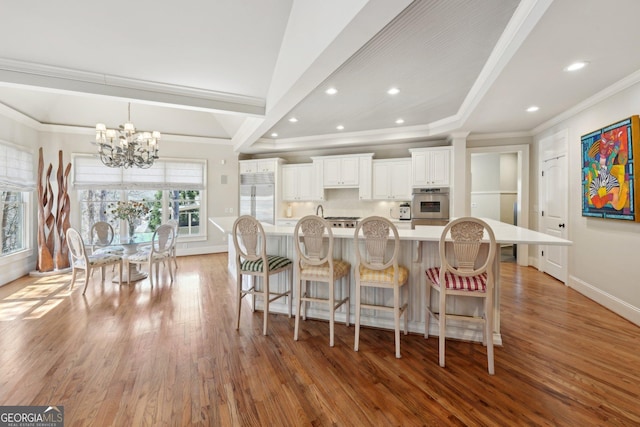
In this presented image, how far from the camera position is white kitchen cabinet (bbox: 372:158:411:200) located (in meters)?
5.87

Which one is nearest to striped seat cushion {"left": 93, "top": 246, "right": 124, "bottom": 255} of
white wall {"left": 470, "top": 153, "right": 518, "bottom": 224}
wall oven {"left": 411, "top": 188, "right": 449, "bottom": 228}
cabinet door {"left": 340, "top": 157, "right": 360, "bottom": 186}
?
cabinet door {"left": 340, "top": 157, "right": 360, "bottom": 186}

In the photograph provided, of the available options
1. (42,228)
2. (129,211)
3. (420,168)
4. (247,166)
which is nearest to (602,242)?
(420,168)

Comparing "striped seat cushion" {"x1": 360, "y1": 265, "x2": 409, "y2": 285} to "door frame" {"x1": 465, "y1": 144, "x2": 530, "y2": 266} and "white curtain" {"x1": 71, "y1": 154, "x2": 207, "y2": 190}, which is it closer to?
"door frame" {"x1": 465, "y1": 144, "x2": 530, "y2": 266}

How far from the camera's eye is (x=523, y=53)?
8.11 ft

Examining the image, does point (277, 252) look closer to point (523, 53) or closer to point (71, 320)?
point (71, 320)

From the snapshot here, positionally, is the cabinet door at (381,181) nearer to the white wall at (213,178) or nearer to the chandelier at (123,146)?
the white wall at (213,178)

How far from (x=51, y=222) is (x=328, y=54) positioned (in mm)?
5759

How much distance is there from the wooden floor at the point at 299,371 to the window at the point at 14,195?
1993 millimetres

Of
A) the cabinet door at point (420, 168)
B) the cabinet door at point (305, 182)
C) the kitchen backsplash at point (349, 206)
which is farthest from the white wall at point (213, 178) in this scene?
the cabinet door at point (420, 168)

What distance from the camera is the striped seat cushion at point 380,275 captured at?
97.3 inches

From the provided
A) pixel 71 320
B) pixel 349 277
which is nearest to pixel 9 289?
pixel 71 320

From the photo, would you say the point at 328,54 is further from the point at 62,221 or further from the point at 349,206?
the point at 62,221

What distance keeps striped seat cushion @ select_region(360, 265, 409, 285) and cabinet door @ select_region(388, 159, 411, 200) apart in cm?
354

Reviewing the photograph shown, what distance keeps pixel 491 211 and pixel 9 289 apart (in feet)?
30.9
